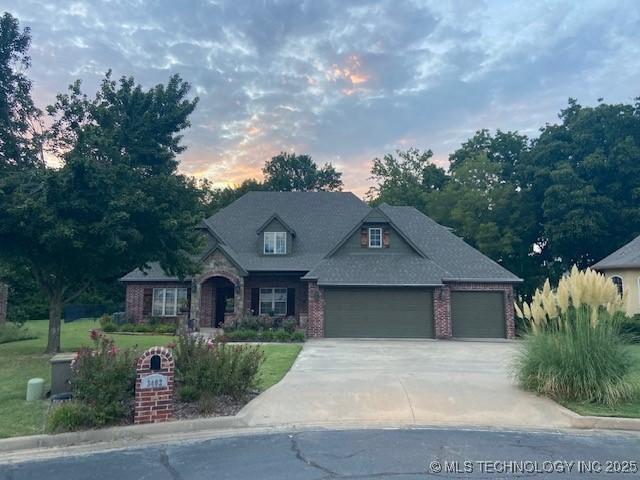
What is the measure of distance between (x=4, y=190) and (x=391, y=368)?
444 inches

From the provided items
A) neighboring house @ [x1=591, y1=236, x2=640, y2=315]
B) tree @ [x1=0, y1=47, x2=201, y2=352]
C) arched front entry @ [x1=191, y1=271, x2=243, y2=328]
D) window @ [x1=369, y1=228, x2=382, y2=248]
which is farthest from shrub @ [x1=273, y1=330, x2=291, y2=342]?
Answer: neighboring house @ [x1=591, y1=236, x2=640, y2=315]

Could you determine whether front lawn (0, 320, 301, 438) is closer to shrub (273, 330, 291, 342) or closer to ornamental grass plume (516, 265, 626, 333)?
shrub (273, 330, 291, 342)

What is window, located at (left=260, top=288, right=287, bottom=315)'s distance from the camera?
→ 75.9ft

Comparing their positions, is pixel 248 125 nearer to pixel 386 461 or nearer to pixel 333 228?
pixel 333 228

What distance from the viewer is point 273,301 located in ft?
76.2

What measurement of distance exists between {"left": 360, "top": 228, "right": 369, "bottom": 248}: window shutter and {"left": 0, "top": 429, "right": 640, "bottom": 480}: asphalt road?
15.3 meters

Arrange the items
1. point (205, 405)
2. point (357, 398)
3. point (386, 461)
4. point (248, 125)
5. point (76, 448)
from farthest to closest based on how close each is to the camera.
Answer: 1. point (248, 125)
2. point (357, 398)
3. point (205, 405)
4. point (76, 448)
5. point (386, 461)

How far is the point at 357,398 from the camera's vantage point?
789cm

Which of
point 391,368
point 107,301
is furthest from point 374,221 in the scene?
point 107,301

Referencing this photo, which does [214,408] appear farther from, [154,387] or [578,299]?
[578,299]

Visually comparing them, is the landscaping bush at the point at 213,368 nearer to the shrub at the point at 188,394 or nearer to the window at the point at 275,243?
the shrub at the point at 188,394

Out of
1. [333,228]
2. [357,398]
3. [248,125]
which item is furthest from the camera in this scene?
[333,228]

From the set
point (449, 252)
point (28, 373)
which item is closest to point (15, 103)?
point (28, 373)

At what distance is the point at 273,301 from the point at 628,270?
1990 centimetres
